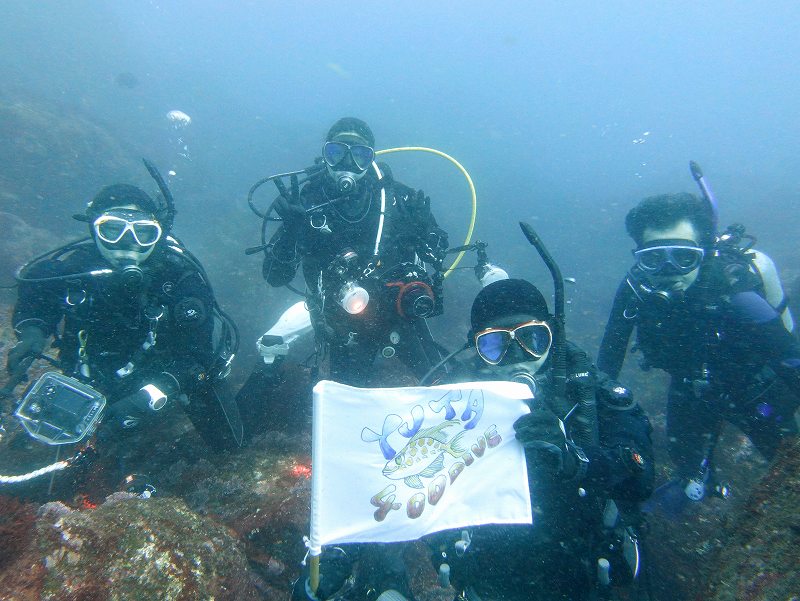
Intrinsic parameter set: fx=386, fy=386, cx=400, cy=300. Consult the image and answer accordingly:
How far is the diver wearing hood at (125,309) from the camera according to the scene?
14.5 ft

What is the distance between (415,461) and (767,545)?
2.00 metres

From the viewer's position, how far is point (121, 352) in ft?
15.7

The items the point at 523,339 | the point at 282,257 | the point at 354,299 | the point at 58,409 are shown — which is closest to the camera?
the point at 523,339

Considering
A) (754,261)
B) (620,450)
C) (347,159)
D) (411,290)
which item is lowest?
(411,290)

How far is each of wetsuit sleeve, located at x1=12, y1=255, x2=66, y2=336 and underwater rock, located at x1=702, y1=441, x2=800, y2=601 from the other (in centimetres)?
650

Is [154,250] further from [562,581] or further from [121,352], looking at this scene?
[562,581]

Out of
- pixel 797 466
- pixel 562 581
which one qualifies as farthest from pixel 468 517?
pixel 797 466

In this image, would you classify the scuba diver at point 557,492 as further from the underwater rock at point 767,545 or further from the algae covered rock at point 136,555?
the algae covered rock at point 136,555

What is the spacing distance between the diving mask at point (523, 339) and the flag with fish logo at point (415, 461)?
1.81ft

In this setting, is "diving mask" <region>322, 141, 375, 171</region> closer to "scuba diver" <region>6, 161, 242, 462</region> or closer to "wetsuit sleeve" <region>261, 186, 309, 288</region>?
"wetsuit sleeve" <region>261, 186, 309, 288</region>

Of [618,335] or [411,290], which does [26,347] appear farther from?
[618,335]

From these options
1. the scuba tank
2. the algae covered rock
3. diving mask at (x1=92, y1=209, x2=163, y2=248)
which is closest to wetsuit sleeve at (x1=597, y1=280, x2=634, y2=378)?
the scuba tank

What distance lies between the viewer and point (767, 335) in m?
Result: 4.18

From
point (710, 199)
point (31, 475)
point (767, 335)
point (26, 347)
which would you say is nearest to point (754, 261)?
point (710, 199)
